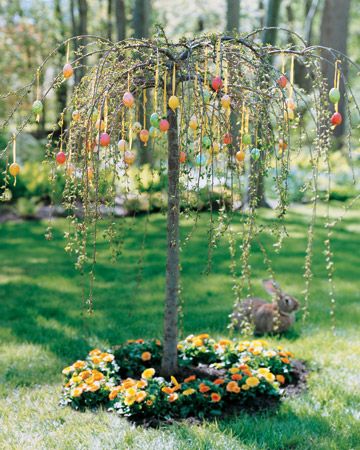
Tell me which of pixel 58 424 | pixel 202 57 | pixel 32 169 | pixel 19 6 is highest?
pixel 19 6

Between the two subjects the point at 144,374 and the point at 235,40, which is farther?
the point at 144,374

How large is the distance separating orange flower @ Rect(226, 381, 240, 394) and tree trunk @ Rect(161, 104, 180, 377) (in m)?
0.36

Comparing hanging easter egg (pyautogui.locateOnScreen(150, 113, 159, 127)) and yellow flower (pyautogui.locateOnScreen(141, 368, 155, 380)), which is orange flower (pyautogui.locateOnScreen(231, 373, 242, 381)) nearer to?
yellow flower (pyautogui.locateOnScreen(141, 368, 155, 380))

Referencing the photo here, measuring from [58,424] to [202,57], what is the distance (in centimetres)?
206

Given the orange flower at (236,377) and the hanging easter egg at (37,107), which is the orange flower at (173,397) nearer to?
the orange flower at (236,377)

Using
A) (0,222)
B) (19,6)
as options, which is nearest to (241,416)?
(0,222)

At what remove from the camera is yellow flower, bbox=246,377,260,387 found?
3.70 meters

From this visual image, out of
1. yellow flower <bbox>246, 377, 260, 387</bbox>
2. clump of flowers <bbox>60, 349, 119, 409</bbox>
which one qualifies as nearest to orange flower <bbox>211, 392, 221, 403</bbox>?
yellow flower <bbox>246, 377, 260, 387</bbox>

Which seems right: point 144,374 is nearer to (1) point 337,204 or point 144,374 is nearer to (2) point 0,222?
(2) point 0,222

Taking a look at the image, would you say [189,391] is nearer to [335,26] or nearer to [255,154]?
[255,154]

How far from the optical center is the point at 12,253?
7.53m

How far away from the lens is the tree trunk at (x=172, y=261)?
359cm

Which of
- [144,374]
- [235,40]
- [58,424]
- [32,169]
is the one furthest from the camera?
[32,169]

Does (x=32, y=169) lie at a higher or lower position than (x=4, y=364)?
higher
